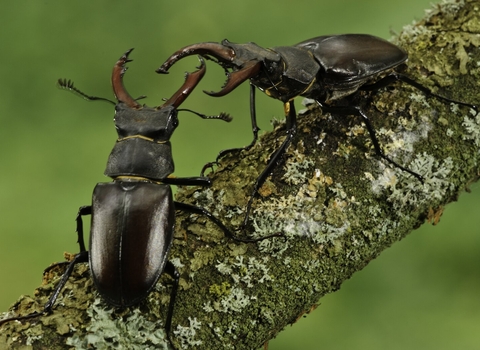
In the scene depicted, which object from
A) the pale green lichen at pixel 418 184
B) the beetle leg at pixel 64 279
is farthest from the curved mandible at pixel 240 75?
the beetle leg at pixel 64 279

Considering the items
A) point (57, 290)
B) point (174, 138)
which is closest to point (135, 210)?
point (57, 290)

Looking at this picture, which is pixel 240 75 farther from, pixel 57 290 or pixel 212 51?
pixel 57 290

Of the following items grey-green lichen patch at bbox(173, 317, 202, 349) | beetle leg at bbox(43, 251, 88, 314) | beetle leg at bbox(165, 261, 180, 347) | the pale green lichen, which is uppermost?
the pale green lichen

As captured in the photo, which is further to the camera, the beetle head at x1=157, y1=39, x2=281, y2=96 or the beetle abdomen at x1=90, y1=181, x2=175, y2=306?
the beetle head at x1=157, y1=39, x2=281, y2=96

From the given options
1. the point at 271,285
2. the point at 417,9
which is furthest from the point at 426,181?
the point at 417,9

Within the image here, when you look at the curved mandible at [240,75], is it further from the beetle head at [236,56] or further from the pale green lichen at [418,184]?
the pale green lichen at [418,184]

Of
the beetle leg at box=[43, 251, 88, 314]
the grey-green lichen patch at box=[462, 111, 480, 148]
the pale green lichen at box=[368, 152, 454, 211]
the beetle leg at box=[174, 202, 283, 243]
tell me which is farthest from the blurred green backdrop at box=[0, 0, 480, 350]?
the beetle leg at box=[43, 251, 88, 314]

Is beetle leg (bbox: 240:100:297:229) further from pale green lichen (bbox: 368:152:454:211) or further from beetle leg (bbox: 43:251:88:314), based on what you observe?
beetle leg (bbox: 43:251:88:314)
